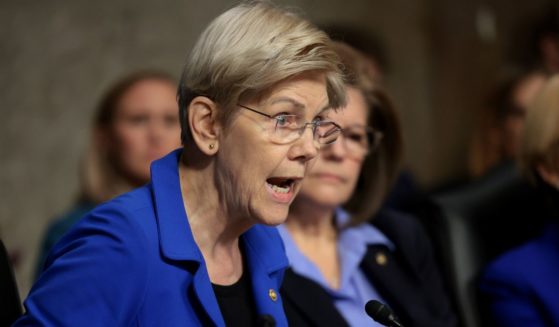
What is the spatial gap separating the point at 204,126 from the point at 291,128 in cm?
17

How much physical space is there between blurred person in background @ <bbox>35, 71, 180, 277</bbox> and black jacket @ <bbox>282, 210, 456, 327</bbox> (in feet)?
3.10

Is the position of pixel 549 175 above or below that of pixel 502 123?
above

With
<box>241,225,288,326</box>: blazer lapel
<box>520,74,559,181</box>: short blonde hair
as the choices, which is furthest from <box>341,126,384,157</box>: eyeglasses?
<box>241,225,288,326</box>: blazer lapel

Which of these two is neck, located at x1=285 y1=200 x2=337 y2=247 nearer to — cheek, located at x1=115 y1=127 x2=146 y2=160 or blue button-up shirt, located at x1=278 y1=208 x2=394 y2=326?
blue button-up shirt, located at x1=278 y1=208 x2=394 y2=326

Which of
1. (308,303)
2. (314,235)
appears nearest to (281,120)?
(308,303)

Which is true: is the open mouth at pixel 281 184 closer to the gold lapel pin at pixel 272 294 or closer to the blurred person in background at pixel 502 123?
the gold lapel pin at pixel 272 294

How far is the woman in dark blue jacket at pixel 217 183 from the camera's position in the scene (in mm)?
1570

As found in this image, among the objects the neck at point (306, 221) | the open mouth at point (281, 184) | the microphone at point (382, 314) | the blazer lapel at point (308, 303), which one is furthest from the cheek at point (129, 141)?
the microphone at point (382, 314)

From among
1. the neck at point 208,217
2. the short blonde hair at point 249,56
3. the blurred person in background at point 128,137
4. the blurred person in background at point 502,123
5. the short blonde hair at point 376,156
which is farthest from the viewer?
the blurred person in background at point 502,123

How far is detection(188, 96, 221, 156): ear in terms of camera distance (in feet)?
5.52

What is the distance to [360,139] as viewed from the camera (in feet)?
8.85

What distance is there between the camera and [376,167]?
2.86 m

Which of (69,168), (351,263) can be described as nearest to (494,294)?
(351,263)

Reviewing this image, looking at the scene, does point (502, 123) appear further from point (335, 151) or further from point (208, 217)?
point (208, 217)
